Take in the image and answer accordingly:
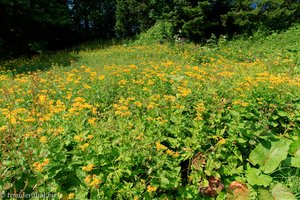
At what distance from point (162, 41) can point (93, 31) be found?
11980 millimetres

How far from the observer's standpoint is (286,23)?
12.1 metres

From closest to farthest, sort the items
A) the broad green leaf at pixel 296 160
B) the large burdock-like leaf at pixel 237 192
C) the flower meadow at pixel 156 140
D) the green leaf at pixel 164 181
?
the flower meadow at pixel 156 140 → the green leaf at pixel 164 181 → the large burdock-like leaf at pixel 237 192 → the broad green leaf at pixel 296 160

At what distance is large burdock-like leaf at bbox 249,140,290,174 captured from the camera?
10.5ft

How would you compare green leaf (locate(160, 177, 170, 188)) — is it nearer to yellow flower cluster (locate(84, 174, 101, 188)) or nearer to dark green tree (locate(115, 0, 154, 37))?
yellow flower cluster (locate(84, 174, 101, 188))

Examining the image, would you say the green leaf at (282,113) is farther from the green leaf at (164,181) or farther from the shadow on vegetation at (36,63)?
the shadow on vegetation at (36,63)

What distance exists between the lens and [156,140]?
2.51 metres

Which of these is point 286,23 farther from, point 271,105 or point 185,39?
point 271,105

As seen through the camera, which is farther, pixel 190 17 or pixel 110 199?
pixel 190 17

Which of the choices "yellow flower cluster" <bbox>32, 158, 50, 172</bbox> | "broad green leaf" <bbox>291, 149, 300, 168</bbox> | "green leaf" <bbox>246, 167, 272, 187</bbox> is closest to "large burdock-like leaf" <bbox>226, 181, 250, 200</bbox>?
"green leaf" <bbox>246, 167, 272, 187</bbox>

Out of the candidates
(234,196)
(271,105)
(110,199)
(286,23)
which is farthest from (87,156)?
(286,23)

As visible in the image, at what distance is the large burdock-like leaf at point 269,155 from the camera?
3186 mm

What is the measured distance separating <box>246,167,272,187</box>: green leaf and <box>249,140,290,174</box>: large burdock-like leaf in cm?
8

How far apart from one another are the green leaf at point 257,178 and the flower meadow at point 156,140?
0.01 meters

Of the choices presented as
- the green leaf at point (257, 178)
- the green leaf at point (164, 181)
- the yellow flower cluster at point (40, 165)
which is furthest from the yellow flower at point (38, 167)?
the green leaf at point (257, 178)
